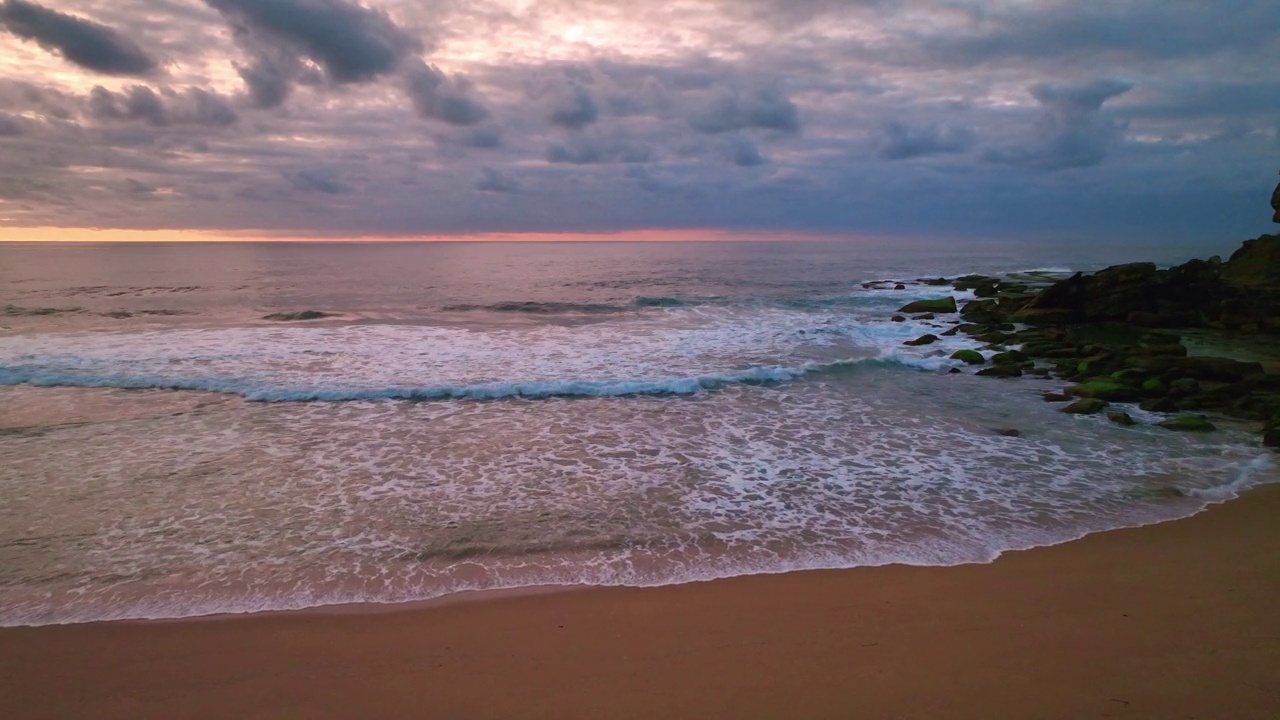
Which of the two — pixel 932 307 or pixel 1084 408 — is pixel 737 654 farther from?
pixel 932 307

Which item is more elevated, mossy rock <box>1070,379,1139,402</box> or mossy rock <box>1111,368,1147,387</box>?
mossy rock <box>1111,368,1147,387</box>

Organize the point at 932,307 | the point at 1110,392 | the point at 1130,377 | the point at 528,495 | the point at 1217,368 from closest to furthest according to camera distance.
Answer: the point at 528,495 → the point at 1110,392 → the point at 1130,377 → the point at 1217,368 → the point at 932,307

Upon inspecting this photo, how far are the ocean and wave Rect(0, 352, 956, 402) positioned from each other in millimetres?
79

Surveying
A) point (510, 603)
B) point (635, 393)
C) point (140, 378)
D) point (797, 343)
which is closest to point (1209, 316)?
point (797, 343)

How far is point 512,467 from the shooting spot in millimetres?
9031

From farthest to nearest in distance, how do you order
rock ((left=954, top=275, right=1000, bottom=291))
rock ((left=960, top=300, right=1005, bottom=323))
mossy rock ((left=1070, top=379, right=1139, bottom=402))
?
1. rock ((left=954, top=275, right=1000, bottom=291))
2. rock ((left=960, top=300, right=1005, bottom=323))
3. mossy rock ((left=1070, top=379, right=1139, bottom=402))

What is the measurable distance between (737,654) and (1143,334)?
22.8 m

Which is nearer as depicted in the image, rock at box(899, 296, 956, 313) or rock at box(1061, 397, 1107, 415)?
rock at box(1061, 397, 1107, 415)

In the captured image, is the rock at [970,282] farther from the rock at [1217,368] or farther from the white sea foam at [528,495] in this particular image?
the white sea foam at [528,495]

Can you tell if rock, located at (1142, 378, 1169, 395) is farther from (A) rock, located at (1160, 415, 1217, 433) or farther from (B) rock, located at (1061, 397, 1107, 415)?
(A) rock, located at (1160, 415, 1217, 433)

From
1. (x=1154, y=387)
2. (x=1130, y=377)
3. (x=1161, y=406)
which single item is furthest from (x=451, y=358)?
(x=1154, y=387)

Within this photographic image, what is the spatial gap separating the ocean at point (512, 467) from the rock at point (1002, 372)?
0.34 meters

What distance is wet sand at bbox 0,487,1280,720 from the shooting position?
4.15 m

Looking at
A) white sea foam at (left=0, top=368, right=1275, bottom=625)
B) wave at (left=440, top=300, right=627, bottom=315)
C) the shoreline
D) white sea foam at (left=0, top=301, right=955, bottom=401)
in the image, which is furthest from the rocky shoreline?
wave at (left=440, top=300, right=627, bottom=315)
